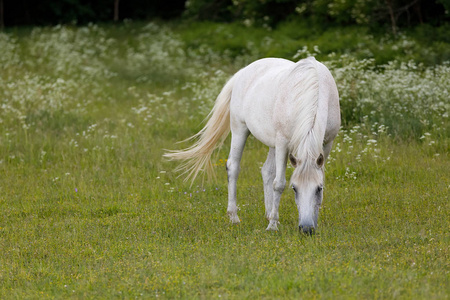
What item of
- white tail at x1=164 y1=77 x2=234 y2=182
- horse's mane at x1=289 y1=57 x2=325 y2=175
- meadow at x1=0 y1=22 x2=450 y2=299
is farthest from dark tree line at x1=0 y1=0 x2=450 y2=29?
horse's mane at x1=289 y1=57 x2=325 y2=175

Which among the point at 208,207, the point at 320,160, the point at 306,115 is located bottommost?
the point at 208,207

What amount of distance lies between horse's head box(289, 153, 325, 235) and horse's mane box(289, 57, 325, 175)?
0.03m

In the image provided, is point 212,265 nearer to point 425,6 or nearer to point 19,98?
point 19,98

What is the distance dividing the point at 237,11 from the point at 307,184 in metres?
20.0

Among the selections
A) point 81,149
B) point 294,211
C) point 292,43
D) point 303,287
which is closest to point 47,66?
point 292,43

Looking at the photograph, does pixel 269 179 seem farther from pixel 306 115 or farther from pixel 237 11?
pixel 237 11

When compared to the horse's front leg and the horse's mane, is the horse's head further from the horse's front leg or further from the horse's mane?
the horse's front leg

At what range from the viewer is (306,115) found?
18.0ft

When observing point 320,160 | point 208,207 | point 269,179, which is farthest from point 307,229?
point 208,207

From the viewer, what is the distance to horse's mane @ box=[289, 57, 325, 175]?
17.3 ft

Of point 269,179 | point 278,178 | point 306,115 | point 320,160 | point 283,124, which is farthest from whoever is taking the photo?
Result: point 269,179

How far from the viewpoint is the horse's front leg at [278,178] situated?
607 centimetres

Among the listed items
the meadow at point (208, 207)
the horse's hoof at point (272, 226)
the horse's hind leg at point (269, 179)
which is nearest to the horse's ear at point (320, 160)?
the meadow at point (208, 207)

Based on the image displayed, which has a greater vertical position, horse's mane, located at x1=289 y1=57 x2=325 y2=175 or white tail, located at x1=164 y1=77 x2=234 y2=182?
horse's mane, located at x1=289 y1=57 x2=325 y2=175
